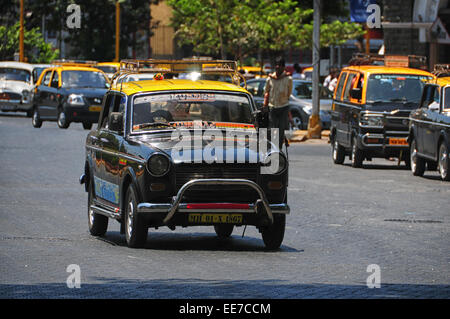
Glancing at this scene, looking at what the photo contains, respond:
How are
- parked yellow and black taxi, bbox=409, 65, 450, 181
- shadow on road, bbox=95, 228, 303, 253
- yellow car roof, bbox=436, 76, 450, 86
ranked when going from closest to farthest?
shadow on road, bbox=95, 228, 303, 253
parked yellow and black taxi, bbox=409, 65, 450, 181
yellow car roof, bbox=436, 76, 450, 86

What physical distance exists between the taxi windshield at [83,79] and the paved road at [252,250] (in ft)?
45.9

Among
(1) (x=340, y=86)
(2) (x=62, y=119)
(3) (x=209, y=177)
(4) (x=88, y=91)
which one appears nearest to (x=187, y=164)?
(3) (x=209, y=177)

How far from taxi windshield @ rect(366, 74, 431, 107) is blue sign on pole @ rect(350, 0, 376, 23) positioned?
1686 centimetres

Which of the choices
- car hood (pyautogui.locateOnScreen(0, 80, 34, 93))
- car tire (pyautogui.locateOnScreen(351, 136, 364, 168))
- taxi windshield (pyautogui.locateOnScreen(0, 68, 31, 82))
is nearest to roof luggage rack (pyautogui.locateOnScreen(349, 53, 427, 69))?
car tire (pyautogui.locateOnScreen(351, 136, 364, 168))

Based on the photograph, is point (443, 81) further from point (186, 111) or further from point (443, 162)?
point (186, 111)

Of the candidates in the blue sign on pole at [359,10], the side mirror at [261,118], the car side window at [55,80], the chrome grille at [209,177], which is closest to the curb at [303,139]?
the car side window at [55,80]

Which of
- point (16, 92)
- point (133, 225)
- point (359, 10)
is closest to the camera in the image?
point (133, 225)

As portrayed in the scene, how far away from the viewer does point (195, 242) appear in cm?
1359

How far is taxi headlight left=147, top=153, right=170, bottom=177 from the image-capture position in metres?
12.2

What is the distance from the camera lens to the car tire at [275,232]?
12648mm

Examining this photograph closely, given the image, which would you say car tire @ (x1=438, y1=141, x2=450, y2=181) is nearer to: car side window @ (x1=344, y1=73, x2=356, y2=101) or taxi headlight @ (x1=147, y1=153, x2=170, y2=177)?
car side window @ (x1=344, y1=73, x2=356, y2=101)

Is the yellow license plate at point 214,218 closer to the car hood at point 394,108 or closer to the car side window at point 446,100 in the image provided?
the car side window at point 446,100

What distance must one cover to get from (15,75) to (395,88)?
2292 centimetres

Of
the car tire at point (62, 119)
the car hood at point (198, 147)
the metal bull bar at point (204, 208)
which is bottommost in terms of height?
the car tire at point (62, 119)
